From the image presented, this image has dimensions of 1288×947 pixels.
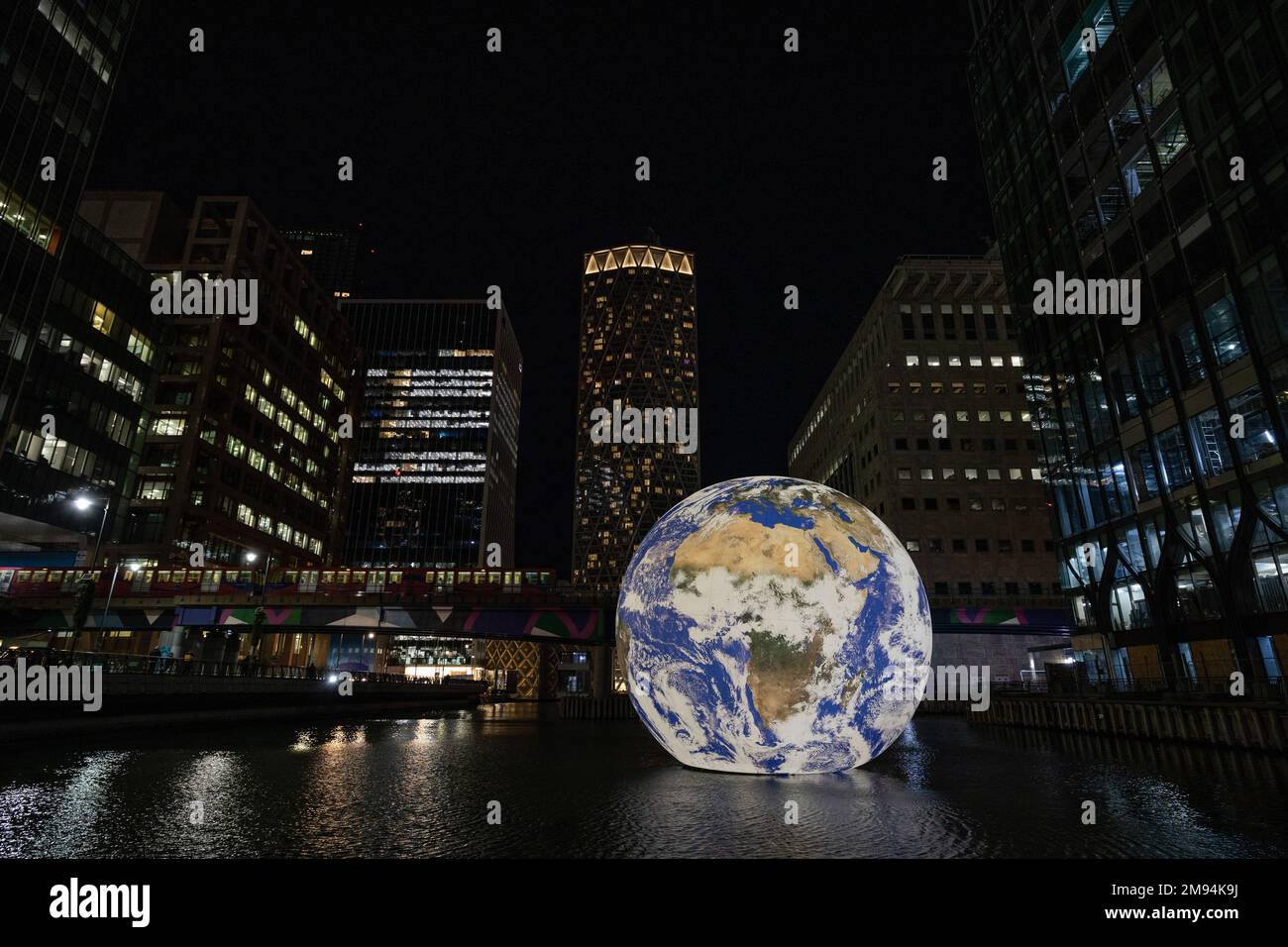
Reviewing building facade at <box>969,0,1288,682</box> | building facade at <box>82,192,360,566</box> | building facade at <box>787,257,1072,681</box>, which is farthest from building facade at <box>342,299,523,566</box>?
building facade at <box>969,0,1288,682</box>

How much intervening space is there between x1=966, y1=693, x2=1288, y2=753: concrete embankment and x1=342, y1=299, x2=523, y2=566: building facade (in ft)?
491

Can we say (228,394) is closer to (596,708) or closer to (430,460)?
(596,708)

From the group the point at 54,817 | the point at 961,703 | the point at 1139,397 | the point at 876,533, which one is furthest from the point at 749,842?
the point at 961,703

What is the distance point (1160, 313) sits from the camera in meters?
34.0

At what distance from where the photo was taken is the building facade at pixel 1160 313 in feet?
92.5

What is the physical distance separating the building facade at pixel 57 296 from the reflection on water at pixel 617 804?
45.9m

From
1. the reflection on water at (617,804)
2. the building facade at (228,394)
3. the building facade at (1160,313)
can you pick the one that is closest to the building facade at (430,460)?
the building facade at (228,394)

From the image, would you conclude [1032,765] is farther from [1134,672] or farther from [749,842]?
[1134,672]

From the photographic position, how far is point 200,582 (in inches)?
1992

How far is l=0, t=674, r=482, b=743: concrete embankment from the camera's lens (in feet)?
64.1

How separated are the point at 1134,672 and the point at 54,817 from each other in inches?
1763

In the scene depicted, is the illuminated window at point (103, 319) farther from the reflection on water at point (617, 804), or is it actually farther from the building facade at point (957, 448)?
the building facade at point (957, 448)

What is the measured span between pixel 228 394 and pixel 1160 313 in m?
89.5

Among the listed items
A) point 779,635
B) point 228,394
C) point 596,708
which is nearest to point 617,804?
point 779,635
